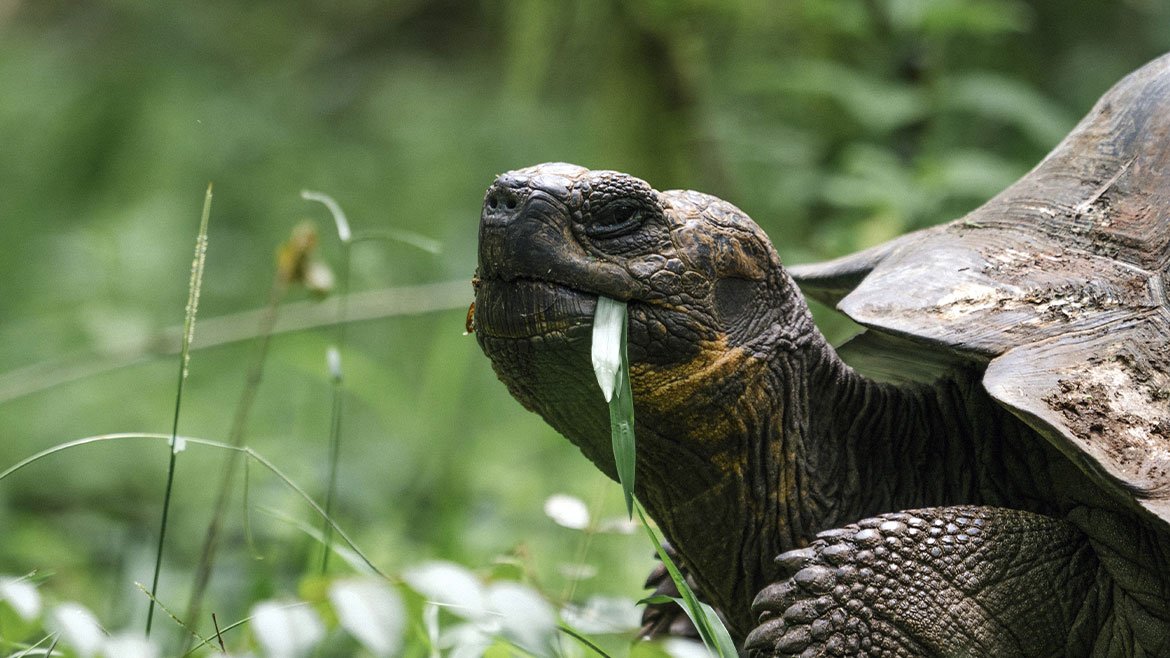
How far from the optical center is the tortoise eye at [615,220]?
1.82 meters

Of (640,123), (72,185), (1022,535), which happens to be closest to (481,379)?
(640,123)

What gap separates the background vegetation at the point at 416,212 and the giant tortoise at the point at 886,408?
1.63 feet

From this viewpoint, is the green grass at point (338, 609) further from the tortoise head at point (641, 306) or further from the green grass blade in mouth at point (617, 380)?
the tortoise head at point (641, 306)

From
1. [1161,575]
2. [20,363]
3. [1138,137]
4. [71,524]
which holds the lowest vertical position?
[71,524]

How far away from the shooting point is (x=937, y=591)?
5.81 ft

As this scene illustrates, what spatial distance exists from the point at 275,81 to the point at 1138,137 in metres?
8.94

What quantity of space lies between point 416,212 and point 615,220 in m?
6.31

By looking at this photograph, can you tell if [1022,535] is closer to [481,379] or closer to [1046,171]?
[1046,171]

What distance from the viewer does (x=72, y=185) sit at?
7691 mm

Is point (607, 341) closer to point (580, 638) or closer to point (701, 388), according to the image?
point (701, 388)

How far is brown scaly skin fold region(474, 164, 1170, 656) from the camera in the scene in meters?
1.77

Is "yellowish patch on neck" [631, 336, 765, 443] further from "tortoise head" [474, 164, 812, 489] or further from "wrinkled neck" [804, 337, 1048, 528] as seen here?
"wrinkled neck" [804, 337, 1048, 528]

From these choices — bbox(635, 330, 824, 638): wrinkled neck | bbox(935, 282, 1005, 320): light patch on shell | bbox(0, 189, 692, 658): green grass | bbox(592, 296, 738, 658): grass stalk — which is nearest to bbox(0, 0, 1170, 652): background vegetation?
bbox(0, 189, 692, 658): green grass

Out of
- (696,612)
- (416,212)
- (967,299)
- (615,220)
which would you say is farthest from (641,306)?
(416,212)
